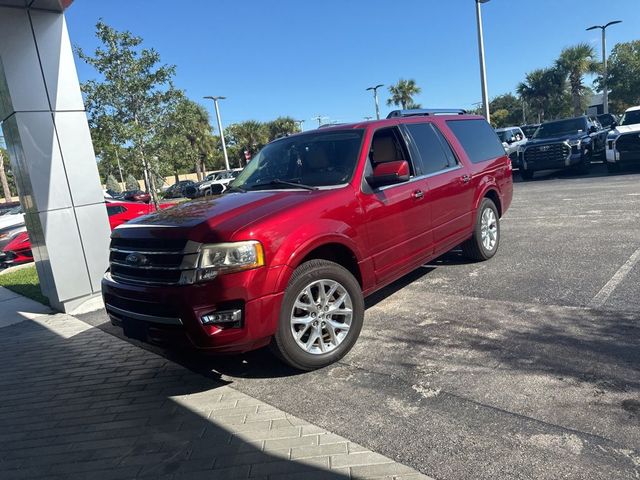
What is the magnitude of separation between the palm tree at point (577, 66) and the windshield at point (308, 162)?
4623 cm

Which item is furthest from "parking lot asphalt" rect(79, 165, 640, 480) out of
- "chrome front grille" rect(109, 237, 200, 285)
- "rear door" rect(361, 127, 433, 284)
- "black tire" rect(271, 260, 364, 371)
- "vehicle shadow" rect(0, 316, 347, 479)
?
"chrome front grille" rect(109, 237, 200, 285)

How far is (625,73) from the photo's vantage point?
42719 millimetres

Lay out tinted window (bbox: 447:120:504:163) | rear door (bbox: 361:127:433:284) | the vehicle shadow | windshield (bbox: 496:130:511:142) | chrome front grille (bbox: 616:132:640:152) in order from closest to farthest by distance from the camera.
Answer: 1. the vehicle shadow
2. rear door (bbox: 361:127:433:284)
3. tinted window (bbox: 447:120:504:163)
4. chrome front grille (bbox: 616:132:640:152)
5. windshield (bbox: 496:130:511:142)

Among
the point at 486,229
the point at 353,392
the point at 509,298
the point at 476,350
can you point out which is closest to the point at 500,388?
the point at 476,350

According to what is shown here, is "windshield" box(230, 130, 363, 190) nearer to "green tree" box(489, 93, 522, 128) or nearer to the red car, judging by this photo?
the red car

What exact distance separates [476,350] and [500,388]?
2.01ft

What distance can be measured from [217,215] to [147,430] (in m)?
1.61

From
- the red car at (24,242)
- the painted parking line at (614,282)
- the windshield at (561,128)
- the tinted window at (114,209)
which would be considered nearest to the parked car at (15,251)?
the red car at (24,242)

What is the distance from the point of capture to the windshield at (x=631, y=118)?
49.8 ft

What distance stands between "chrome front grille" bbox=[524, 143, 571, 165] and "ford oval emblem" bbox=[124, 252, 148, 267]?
15374mm

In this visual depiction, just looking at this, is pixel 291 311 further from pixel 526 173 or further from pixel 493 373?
pixel 526 173

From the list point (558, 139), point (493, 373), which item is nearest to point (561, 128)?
point (558, 139)

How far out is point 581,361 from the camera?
135 inches

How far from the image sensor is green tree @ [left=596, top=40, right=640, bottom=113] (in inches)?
1666
